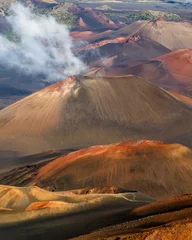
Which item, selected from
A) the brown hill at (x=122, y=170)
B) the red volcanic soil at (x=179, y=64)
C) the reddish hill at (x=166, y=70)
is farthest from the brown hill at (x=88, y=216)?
the red volcanic soil at (x=179, y=64)

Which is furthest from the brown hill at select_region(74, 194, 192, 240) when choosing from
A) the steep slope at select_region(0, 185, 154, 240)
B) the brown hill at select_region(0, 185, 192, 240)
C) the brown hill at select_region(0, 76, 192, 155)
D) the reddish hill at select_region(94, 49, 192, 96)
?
the reddish hill at select_region(94, 49, 192, 96)

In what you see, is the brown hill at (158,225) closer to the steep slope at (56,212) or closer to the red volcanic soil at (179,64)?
the steep slope at (56,212)

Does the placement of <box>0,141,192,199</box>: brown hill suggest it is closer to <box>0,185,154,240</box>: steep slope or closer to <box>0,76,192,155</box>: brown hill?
<box>0,185,154,240</box>: steep slope

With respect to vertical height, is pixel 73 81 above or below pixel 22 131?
above

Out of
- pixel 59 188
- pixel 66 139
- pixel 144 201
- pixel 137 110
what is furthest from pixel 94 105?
pixel 144 201

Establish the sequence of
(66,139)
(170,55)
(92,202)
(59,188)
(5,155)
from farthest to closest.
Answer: (170,55) → (66,139) → (5,155) → (59,188) → (92,202)

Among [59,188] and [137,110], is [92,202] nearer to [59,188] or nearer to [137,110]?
[59,188]
